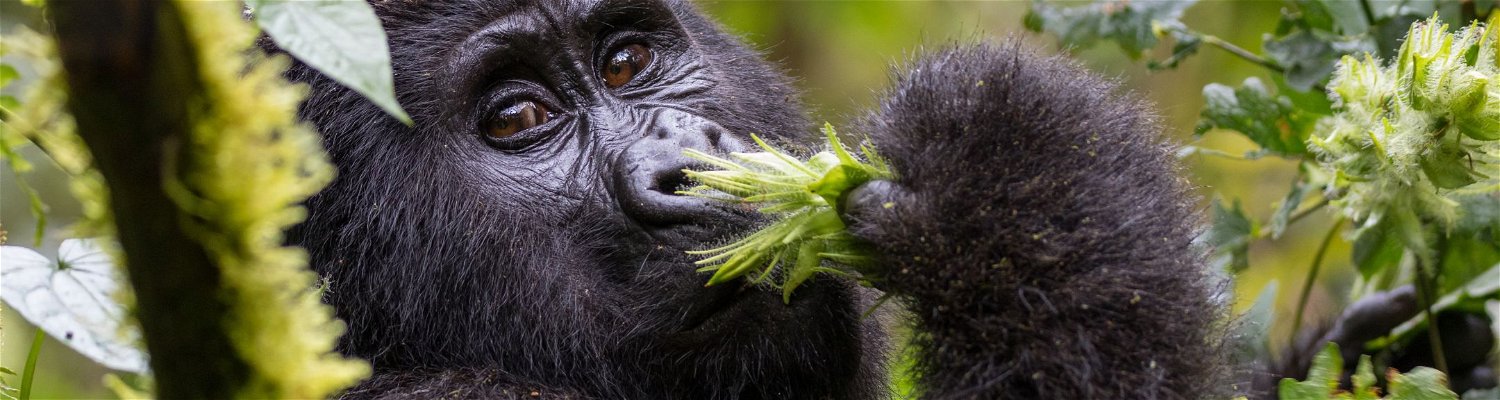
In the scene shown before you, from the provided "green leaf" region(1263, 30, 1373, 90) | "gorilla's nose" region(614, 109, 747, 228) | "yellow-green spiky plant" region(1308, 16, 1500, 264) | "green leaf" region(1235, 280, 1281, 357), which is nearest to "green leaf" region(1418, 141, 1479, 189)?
"yellow-green spiky plant" region(1308, 16, 1500, 264)

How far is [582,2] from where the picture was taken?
8.45 ft

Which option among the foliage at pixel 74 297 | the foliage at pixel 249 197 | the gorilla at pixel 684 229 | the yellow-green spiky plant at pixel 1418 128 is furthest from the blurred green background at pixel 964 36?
the foliage at pixel 249 197

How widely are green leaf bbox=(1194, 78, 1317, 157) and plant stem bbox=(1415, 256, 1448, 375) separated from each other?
40 cm

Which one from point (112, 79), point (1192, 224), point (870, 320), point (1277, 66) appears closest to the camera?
point (112, 79)

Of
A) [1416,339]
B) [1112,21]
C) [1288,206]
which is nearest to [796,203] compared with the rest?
[1288,206]

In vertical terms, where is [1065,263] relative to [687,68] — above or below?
below

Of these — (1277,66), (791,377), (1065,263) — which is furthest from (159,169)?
(1277,66)

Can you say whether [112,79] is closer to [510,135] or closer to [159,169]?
[159,169]

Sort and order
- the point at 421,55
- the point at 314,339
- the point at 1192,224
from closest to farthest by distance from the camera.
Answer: the point at 314,339
the point at 1192,224
the point at 421,55

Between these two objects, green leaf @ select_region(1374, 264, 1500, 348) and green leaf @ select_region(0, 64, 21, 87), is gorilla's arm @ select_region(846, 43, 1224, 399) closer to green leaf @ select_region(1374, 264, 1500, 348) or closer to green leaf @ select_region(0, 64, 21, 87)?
green leaf @ select_region(0, 64, 21, 87)

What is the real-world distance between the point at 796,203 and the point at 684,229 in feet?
0.98

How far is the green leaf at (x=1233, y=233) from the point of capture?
312 centimetres

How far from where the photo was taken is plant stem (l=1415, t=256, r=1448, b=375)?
9.21 feet

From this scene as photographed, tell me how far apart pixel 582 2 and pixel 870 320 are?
948mm
